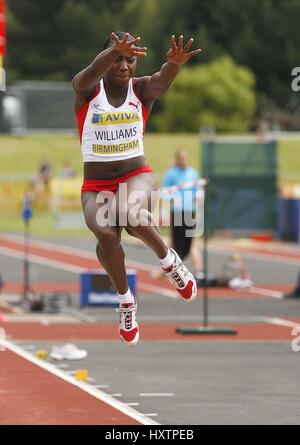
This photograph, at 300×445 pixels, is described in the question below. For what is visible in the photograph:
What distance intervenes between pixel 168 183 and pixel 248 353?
279 inches

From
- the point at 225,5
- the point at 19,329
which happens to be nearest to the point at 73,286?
the point at 19,329

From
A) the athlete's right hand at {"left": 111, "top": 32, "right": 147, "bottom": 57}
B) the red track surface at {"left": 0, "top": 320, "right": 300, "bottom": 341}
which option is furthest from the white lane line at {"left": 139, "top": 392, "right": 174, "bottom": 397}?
the red track surface at {"left": 0, "top": 320, "right": 300, "bottom": 341}

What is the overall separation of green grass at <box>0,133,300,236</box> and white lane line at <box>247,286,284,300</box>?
96.1 ft

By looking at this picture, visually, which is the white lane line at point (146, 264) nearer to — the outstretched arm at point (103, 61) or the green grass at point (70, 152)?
the green grass at point (70, 152)

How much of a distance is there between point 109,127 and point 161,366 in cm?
490

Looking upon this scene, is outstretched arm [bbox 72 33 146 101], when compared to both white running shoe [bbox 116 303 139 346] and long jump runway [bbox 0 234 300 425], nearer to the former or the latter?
white running shoe [bbox 116 303 139 346]

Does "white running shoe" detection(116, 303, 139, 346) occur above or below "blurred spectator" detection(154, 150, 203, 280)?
below

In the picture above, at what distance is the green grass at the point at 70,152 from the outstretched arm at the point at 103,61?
141ft

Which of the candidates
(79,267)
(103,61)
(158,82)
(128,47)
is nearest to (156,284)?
(79,267)

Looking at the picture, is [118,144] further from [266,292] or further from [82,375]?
[266,292]

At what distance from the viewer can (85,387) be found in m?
12.3

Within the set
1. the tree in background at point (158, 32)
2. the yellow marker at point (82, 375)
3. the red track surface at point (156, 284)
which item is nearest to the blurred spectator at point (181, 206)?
the red track surface at point (156, 284)

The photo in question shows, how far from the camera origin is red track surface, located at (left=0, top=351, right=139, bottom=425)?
1027cm

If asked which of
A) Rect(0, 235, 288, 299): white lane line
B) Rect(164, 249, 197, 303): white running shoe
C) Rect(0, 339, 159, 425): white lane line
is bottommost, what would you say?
Rect(0, 339, 159, 425): white lane line
